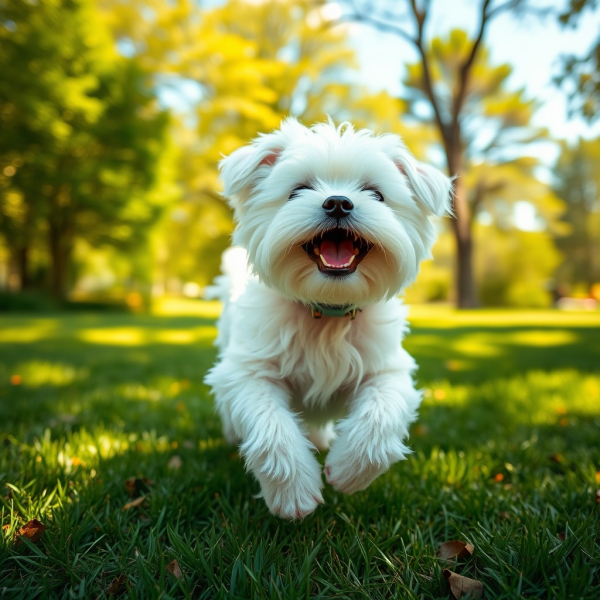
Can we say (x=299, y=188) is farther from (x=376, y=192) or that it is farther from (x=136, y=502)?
(x=136, y=502)

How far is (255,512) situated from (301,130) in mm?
1844

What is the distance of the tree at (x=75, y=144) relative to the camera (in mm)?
16141

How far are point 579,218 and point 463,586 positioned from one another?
52.0 m

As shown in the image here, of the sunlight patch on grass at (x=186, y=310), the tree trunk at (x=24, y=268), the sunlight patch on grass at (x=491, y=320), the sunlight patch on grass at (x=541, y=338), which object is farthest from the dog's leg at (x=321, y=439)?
the tree trunk at (x=24, y=268)

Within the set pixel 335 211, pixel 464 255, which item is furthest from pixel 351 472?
pixel 464 255

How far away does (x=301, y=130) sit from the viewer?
7.63ft

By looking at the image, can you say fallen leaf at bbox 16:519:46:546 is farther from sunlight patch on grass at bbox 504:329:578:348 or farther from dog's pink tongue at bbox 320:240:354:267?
sunlight patch on grass at bbox 504:329:578:348

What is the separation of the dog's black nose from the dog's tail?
113 cm

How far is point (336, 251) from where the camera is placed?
202cm

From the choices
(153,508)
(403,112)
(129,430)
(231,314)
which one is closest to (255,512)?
(153,508)

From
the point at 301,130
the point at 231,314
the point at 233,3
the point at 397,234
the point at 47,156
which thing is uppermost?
the point at 233,3

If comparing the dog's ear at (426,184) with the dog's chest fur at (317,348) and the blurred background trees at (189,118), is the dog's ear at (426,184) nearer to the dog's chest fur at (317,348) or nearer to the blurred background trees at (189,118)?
the dog's chest fur at (317,348)

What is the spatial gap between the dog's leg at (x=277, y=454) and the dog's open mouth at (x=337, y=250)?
2.17ft

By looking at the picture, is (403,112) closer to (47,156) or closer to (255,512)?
(47,156)
